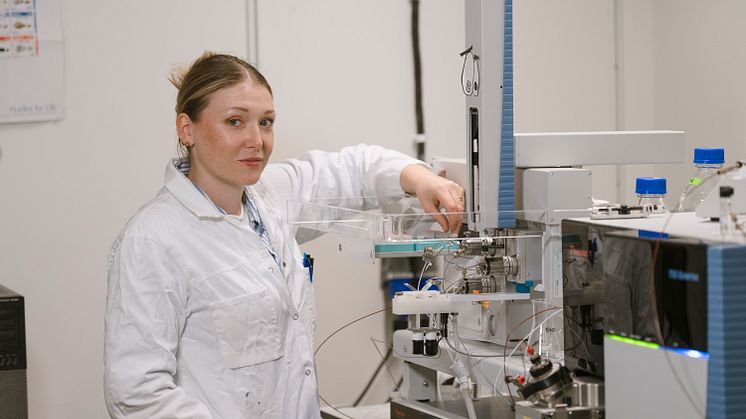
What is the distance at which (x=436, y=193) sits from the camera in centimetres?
199

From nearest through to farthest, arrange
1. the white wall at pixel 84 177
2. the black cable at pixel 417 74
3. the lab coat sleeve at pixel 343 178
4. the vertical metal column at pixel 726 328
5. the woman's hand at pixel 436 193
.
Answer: the vertical metal column at pixel 726 328 → the woman's hand at pixel 436 193 → the lab coat sleeve at pixel 343 178 → the white wall at pixel 84 177 → the black cable at pixel 417 74

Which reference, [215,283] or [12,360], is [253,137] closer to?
[215,283]

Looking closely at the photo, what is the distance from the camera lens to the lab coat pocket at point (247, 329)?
181 cm

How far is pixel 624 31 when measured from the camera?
10.8 ft

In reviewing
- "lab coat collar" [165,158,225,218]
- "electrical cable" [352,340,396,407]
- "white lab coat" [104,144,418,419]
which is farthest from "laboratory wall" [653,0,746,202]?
"lab coat collar" [165,158,225,218]

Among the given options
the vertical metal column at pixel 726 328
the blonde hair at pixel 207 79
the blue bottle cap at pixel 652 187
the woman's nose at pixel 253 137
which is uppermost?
the blonde hair at pixel 207 79

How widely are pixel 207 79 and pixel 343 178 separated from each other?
1.86 ft

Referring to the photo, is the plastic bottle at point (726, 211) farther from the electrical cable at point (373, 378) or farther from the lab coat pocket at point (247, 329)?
the electrical cable at point (373, 378)

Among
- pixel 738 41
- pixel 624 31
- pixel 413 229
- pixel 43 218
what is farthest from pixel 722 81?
pixel 43 218

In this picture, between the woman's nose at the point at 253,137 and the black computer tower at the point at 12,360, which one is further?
the black computer tower at the point at 12,360

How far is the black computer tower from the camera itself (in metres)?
2.10

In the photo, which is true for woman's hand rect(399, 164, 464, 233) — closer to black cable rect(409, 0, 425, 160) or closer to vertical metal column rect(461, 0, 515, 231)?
vertical metal column rect(461, 0, 515, 231)

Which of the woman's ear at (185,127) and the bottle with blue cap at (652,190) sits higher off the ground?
the woman's ear at (185,127)

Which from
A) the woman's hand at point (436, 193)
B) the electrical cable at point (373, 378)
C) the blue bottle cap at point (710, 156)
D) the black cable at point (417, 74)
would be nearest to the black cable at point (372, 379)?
the electrical cable at point (373, 378)
